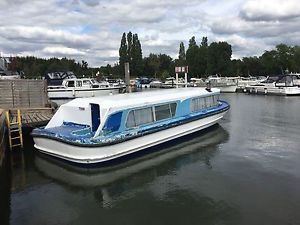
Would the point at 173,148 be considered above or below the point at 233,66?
below

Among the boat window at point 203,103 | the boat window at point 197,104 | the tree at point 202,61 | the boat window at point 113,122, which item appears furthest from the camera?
the tree at point 202,61

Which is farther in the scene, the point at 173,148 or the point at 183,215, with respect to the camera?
the point at 173,148

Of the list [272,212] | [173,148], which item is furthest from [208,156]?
[272,212]

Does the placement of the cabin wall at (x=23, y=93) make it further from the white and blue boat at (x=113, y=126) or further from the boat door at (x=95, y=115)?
the boat door at (x=95, y=115)

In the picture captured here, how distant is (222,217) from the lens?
9445 mm

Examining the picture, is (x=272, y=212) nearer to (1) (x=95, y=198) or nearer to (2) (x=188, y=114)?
(1) (x=95, y=198)

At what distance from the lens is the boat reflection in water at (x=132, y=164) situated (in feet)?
41.8

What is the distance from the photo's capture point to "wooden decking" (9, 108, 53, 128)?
17438 mm

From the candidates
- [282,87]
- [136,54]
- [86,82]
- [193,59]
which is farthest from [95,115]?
[193,59]

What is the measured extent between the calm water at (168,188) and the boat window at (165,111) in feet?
5.00

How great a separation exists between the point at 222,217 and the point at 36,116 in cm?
1355

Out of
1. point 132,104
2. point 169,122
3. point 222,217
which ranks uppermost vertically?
point 132,104

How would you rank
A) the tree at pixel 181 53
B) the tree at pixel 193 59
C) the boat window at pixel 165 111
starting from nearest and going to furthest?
the boat window at pixel 165 111 → the tree at pixel 193 59 → the tree at pixel 181 53

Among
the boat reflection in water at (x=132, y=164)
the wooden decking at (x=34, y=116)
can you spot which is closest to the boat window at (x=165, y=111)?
the boat reflection in water at (x=132, y=164)
